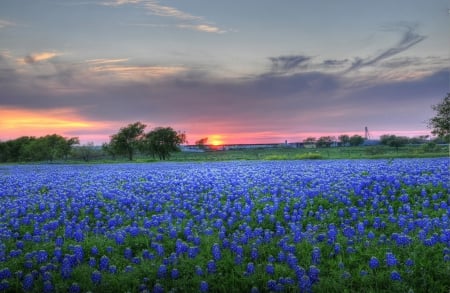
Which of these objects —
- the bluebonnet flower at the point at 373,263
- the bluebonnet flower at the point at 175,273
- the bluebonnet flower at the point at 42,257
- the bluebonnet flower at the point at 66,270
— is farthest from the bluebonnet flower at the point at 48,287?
the bluebonnet flower at the point at 373,263

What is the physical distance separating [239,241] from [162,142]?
7384 cm

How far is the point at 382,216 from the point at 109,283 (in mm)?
6658

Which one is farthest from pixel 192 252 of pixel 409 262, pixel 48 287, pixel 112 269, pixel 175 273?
pixel 409 262

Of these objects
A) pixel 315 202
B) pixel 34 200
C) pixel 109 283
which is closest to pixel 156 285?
pixel 109 283

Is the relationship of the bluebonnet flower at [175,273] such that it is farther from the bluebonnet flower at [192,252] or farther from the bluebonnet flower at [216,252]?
the bluebonnet flower at [216,252]

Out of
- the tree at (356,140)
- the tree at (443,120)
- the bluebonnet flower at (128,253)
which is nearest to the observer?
the bluebonnet flower at (128,253)

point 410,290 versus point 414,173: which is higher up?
point 414,173

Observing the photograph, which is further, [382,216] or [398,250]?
[382,216]

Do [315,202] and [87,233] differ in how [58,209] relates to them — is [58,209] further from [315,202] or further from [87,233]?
[315,202]

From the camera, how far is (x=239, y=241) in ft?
25.1

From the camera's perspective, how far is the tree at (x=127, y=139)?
84.0 m

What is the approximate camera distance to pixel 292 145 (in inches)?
4279

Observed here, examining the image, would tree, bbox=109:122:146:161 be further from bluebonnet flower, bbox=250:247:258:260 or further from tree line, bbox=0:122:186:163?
bluebonnet flower, bbox=250:247:258:260

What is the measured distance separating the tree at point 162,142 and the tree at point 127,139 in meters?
4.11
